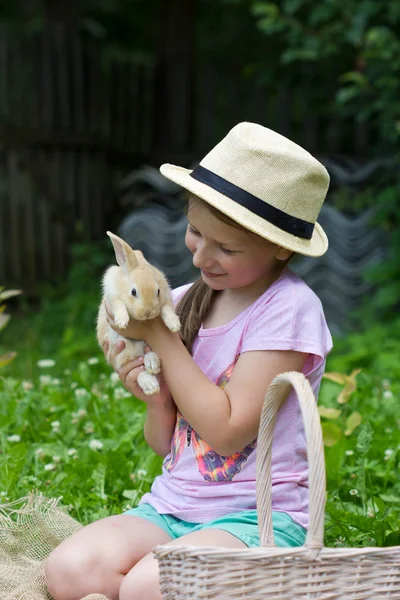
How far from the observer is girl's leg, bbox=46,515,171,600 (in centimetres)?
213

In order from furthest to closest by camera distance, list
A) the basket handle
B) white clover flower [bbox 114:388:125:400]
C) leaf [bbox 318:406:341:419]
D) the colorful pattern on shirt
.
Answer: white clover flower [bbox 114:388:125:400], leaf [bbox 318:406:341:419], the colorful pattern on shirt, the basket handle

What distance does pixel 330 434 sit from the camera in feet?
10.1

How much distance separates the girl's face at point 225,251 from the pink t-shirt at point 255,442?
Result: 0.08 meters

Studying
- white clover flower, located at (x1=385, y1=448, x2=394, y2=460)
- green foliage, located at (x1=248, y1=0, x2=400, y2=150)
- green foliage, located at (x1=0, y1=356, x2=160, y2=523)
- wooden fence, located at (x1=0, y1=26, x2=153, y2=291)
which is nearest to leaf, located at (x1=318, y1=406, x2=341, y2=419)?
white clover flower, located at (x1=385, y1=448, x2=394, y2=460)

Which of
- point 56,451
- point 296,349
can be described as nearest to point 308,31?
point 56,451

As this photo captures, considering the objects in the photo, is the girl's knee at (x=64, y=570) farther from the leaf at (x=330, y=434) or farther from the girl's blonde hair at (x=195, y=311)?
the leaf at (x=330, y=434)

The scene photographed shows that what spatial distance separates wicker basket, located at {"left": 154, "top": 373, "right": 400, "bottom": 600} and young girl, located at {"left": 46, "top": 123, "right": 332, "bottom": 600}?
31 centimetres

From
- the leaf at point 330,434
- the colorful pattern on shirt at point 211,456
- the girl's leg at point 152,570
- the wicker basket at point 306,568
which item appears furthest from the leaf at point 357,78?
the wicker basket at point 306,568

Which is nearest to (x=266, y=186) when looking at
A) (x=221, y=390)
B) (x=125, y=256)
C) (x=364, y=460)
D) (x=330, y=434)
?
(x=125, y=256)

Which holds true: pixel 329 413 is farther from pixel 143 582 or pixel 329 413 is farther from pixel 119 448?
pixel 143 582

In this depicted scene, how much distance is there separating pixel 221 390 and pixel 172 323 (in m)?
0.21

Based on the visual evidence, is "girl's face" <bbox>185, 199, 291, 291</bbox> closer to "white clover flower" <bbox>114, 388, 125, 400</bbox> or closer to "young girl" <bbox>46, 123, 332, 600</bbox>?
"young girl" <bbox>46, 123, 332, 600</bbox>

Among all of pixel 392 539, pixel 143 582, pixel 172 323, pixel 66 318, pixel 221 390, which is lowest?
pixel 66 318

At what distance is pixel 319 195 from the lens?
2.18m
